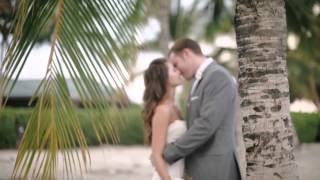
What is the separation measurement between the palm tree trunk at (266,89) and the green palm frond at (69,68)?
0.58 metres

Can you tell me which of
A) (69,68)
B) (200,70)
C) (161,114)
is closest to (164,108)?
(161,114)

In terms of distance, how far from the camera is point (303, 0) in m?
17.0

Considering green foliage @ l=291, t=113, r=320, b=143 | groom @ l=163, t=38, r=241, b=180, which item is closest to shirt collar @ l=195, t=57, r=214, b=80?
groom @ l=163, t=38, r=241, b=180

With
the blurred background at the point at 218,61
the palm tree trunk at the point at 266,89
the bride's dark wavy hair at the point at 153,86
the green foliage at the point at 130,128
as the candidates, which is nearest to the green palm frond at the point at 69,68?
the palm tree trunk at the point at 266,89

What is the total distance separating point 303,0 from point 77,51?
1524cm

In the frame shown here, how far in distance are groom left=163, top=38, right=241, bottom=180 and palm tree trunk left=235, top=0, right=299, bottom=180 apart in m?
0.57

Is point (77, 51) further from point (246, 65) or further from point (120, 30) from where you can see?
point (246, 65)

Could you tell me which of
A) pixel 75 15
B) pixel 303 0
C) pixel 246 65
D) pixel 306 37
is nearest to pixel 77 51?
pixel 75 15

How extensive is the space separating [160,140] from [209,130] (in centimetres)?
38

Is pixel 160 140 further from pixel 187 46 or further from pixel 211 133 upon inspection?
pixel 187 46

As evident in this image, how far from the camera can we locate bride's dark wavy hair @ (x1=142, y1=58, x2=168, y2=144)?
3990 millimetres

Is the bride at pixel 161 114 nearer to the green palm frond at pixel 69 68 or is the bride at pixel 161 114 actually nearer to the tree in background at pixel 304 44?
the green palm frond at pixel 69 68

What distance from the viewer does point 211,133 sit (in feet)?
11.8

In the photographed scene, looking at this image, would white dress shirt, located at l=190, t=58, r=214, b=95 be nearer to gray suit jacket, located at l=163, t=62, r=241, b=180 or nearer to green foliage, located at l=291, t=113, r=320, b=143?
gray suit jacket, located at l=163, t=62, r=241, b=180
